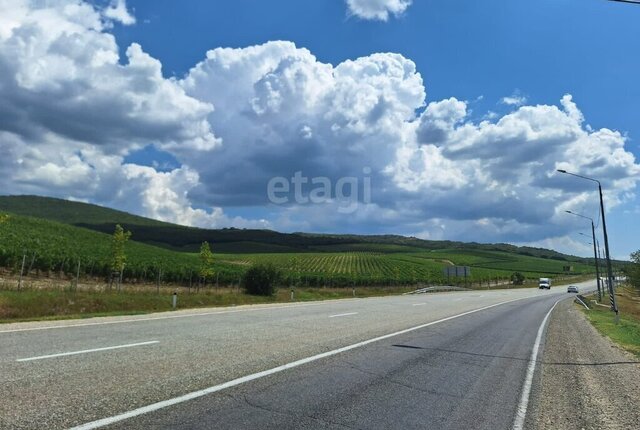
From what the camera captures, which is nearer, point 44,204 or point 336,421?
point 336,421

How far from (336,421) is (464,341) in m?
9.25

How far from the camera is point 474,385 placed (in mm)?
8445

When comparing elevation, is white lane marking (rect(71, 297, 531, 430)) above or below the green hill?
below

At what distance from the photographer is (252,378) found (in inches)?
301

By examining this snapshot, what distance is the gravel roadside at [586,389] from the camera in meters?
6.76

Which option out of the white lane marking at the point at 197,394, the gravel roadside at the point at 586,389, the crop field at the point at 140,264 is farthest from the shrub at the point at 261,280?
the white lane marking at the point at 197,394

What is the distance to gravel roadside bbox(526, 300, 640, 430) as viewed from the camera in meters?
6.76

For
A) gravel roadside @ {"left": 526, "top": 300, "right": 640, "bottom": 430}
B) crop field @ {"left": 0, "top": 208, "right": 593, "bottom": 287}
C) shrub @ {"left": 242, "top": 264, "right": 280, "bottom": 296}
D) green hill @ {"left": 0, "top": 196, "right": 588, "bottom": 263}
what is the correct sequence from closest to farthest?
gravel roadside @ {"left": 526, "top": 300, "right": 640, "bottom": 430} → crop field @ {"left": 0, "top": 208, "right": 593, "bottom": 287} → shrub @ {"left": 242, "top": 264, "right": 280, "bottom": 296} → green hill @ {"left": 0, "top": 196, "right": 588, "bottom": 263}

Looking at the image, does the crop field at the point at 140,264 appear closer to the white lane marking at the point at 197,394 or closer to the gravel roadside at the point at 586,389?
the white lane marking at the point at 197,394

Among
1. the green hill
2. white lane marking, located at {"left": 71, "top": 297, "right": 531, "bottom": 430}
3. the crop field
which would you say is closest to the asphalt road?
white lane marking, located at {"left": 71, "top": 297, "right": 531, "bottom": 430}

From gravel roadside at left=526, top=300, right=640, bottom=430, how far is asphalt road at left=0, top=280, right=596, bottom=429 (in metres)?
0.46

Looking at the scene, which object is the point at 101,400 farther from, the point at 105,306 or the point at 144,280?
the point at 144,280

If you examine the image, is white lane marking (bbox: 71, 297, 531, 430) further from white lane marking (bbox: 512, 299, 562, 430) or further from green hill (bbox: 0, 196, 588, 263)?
green hill (bbox: 0, 196, 588, 263)

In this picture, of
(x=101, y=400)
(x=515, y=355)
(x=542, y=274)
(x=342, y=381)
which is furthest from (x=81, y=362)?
(x=542, y=274)
